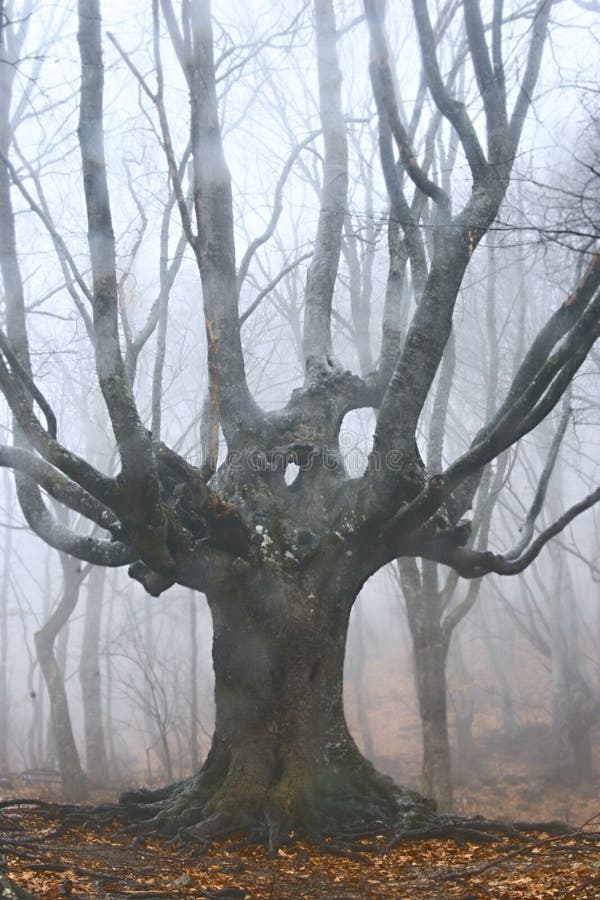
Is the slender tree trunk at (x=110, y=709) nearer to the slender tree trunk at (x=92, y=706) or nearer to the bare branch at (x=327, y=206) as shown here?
the slender tree trunk at (x=92, y=706)

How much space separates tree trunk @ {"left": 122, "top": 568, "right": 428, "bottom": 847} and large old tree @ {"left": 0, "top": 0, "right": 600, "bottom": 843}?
0.05 feet

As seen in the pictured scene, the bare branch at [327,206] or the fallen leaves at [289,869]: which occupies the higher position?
the bare branch at [327,206]

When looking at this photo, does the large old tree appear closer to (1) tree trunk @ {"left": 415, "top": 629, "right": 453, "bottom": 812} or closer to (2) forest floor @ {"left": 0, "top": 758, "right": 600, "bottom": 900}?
(2) forest floor @ {"left": 0, "top": 758, "right": 600, "bottom": 900}

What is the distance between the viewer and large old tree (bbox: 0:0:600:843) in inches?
189

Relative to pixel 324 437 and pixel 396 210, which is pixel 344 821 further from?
pixel 396 210

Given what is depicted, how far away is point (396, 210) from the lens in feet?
20.0

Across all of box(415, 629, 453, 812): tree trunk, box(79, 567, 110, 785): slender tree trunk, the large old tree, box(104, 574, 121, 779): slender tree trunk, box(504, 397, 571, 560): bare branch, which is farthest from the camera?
box(104, 574, 121, 779): slender tree trunk

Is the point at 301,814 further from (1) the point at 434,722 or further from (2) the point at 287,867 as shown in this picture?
(1) the point at 434,722

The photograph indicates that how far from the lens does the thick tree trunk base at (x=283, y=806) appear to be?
16.8ft

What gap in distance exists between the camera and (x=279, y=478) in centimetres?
631

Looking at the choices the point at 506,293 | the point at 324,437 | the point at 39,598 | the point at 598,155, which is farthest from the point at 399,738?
the point at 39,598

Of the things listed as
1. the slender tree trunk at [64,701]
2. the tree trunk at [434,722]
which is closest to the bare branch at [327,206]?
the tree trunk at [434,722]

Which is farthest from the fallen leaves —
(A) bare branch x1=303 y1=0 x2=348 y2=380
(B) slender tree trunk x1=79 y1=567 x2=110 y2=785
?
(B) slender tree trunk x1=79 y1=567 x2=110 y2=785

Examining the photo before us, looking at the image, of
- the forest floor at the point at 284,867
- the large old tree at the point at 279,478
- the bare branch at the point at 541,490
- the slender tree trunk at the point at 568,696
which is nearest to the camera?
the forest floor at the point at 284,867
